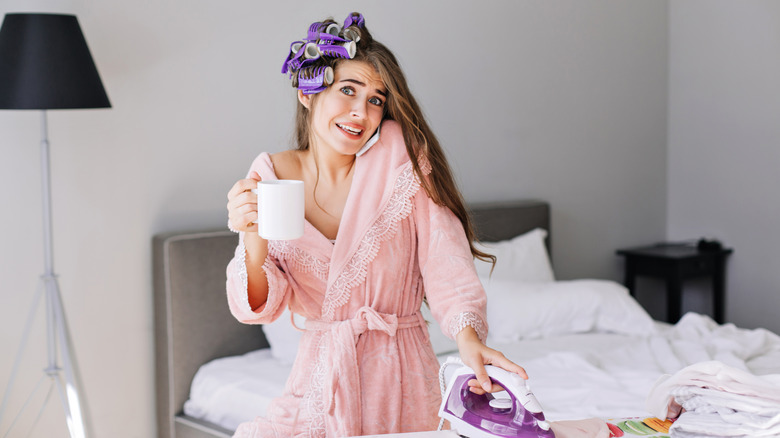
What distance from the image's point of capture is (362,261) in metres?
1.56

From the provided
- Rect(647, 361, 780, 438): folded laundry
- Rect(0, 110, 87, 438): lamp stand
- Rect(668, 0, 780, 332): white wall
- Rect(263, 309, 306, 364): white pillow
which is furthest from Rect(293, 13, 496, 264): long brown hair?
Rect(668, 0, 780, 332): white wall

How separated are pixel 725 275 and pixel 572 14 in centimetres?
169

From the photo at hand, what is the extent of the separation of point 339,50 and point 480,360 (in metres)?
0.66

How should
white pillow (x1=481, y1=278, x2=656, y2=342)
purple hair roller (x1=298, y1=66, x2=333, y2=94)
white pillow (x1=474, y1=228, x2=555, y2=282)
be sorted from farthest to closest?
1. white pillow (x1=474, y1=228, x2=555, y2=282)
2. white pillow (x1=481, y1=278, x2=656, y2=342)
3. purple hair roller (x1=298, y1=66, x2=333, y2=94)

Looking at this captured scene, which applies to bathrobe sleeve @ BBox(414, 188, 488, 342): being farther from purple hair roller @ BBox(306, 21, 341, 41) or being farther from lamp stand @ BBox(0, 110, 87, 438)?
lamp stand @ BBox(0, 110, 87, 438)

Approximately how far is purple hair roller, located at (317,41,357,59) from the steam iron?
651 mm

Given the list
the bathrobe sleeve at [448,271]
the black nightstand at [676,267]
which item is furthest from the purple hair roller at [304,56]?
the black nightstand at [676,267]

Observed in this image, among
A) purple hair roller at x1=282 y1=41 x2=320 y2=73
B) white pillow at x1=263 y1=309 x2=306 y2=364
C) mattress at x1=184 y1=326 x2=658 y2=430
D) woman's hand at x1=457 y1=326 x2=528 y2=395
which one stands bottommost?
mattress at x1=184 y1=326 x2=658 y2=430

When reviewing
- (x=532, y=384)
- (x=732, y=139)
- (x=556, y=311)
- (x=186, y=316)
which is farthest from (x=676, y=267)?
(x=186, y=316)

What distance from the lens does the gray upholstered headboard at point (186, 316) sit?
261 centimetres

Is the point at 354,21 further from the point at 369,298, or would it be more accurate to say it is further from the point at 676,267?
the point at 676,267

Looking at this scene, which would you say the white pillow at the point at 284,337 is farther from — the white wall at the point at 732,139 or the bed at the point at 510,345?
the white wall at the point at 732,139

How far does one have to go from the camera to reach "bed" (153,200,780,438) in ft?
8.08

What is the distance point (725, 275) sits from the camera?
437 centimetres
